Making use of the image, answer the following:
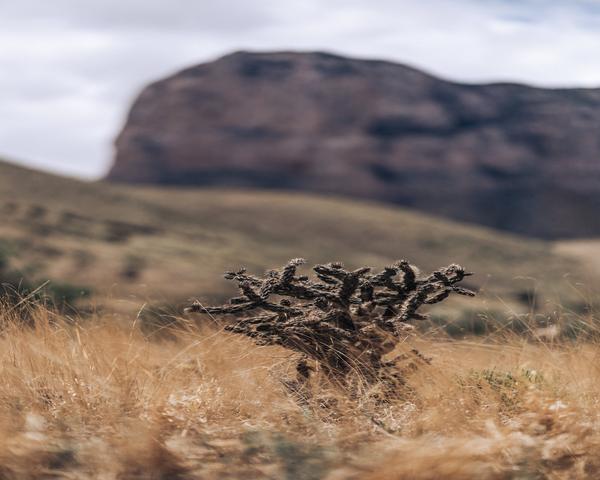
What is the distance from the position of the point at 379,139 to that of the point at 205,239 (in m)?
33.4

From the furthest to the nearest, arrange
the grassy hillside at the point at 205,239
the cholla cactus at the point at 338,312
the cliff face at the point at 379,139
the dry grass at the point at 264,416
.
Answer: the cliff face at the point at 379,139 → the grassy hillside at the point at 205,239 → the cholla cactus at the point at 338,312 → the dry grass at the point at 264,416

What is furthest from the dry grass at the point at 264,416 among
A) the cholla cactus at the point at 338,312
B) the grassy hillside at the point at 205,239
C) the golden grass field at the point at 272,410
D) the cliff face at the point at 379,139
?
the cliff face at the point at 379,139

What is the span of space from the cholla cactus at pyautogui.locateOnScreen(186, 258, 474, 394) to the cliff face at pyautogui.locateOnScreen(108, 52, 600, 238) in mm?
62375

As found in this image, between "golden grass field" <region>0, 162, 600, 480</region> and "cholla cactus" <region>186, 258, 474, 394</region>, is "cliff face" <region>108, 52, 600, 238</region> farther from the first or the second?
"cholla cactus" <region>186, 258, 474, 394</region>

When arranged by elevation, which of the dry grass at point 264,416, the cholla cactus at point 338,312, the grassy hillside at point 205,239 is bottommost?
the grassy hillside at point 205,239

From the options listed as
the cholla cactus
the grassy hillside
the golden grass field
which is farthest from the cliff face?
the cholla cactus

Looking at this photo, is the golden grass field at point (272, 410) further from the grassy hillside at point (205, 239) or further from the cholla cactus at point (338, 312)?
the grassy hillside at point (205, 239)

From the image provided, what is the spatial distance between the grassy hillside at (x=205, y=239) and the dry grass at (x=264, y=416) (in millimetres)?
17994

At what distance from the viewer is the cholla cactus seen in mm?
4996

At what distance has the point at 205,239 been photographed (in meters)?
40.0

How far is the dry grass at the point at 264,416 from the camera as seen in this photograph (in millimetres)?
4070

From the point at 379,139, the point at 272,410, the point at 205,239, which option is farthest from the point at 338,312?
the point at 379,139

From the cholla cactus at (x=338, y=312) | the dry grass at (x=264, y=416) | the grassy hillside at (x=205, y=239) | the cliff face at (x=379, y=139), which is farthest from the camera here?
the cliff face at (x=379, y=139)

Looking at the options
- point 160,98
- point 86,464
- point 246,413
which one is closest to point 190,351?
point 246,413
